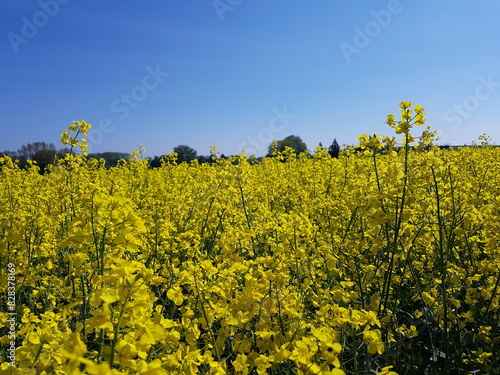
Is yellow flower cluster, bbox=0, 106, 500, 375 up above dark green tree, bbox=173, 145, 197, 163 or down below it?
below

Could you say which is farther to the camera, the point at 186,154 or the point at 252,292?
the point at 186,154

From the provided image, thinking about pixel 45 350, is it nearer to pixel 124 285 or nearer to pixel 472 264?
pixel 124 285

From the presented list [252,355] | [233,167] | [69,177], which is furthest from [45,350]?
[233,167]

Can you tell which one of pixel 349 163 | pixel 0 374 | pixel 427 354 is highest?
pixel 349 163

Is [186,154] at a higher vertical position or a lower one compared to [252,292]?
higher

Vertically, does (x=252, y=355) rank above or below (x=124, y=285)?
below

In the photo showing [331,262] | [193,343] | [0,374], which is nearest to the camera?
[0,374]

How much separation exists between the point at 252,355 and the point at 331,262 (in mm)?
925

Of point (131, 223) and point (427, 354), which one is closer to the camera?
point (131, 223)

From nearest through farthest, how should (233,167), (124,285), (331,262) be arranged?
(124,285), (331,262), (233,167)

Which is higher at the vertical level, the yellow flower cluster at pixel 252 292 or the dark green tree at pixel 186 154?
the dark green tree at pixel 186 154

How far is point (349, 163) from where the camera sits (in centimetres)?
779

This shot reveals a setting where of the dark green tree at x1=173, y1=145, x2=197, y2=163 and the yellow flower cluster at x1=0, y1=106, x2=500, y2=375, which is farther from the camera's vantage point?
the dark green tree at x1=173, y1=145, x2=197, y2=163

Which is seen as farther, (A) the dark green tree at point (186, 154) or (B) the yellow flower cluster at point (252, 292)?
(A) the dark green tree at point (186, 154)
